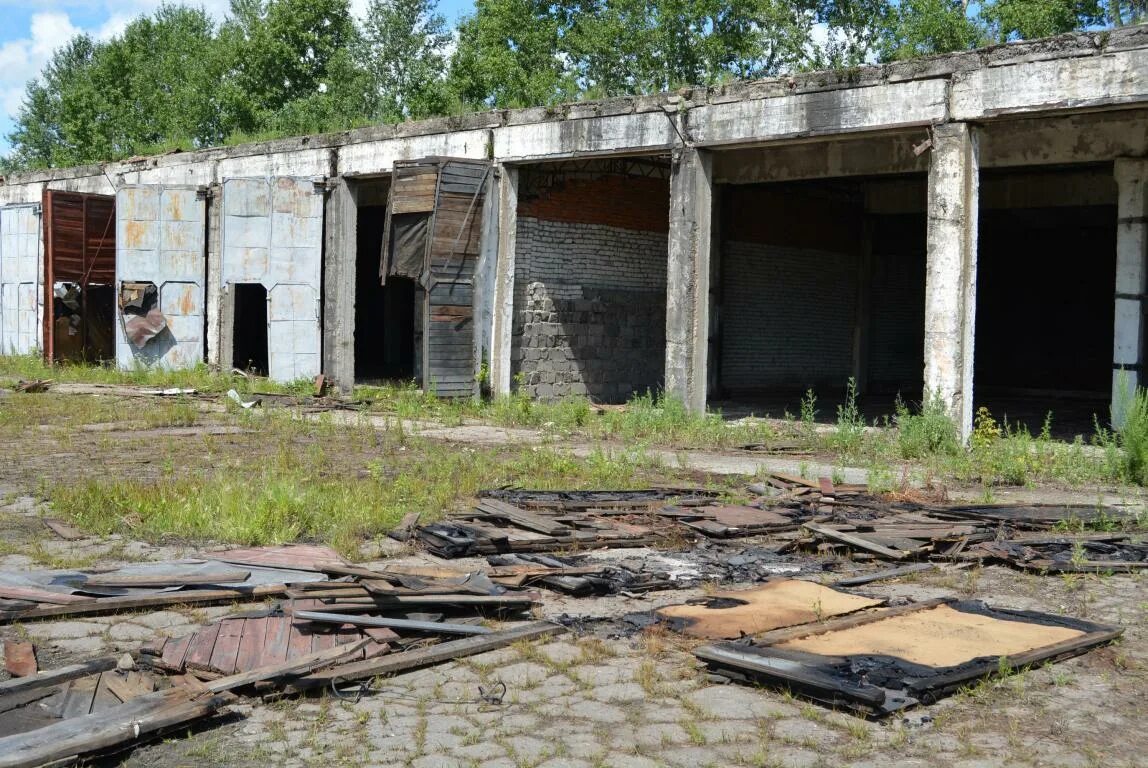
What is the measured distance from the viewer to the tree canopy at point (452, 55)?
36.3m

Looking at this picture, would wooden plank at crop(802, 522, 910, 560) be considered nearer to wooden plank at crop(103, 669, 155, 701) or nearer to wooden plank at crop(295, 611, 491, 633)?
wooden plank at crop(295, 611, 491, 633)

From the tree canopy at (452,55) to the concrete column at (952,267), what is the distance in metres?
21.7

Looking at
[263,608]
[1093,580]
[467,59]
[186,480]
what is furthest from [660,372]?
[467,59]

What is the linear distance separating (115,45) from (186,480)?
47299 millimetres

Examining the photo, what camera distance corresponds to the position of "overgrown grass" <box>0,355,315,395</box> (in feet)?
58.3

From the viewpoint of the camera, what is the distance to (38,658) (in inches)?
178

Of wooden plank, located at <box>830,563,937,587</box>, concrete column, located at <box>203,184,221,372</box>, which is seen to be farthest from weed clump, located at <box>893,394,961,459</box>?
concrete column, located at <box>203,184,221,372</box>

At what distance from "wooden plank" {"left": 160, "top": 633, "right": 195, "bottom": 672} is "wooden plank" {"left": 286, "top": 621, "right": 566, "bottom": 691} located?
48 cm

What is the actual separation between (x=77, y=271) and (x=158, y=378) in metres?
3.48

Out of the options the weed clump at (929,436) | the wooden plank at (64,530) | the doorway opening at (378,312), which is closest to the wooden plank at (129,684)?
the wooden plank at (64,530)

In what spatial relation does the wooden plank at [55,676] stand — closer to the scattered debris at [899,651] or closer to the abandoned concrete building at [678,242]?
the scattered debris at [899,651]

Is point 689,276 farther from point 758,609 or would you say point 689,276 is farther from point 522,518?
point 758,609

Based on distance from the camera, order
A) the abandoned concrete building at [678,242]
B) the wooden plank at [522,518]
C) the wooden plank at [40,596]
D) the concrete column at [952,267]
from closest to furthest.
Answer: the wooden plank at [40,596] < the wooden plank at [522,518] < the concrete column at [952,267] < the abandoned concrete building at [678,242]

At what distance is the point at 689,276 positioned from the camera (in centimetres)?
1427
